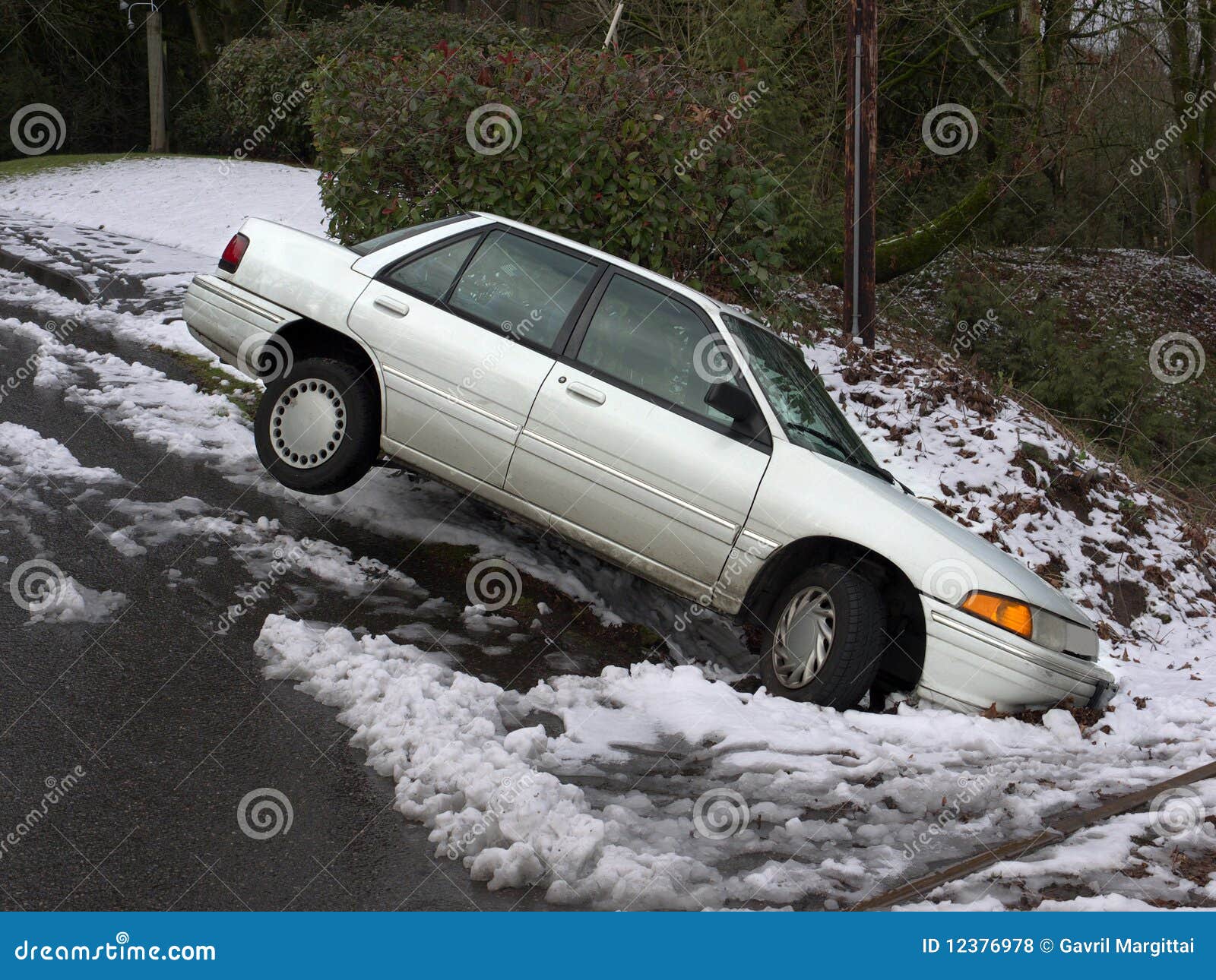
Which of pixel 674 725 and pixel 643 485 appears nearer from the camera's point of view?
pixel 674 725

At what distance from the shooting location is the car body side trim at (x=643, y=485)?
18.2 ft

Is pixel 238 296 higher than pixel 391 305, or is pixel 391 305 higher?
pixel 391 305

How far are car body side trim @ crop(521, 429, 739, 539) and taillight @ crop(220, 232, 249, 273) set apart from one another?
2134mm

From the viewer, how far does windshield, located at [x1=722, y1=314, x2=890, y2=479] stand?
5.79 metres

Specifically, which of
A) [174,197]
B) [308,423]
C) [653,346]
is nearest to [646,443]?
[653,346]

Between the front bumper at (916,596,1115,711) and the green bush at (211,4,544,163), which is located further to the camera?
the green bush at (211,4,544,163)

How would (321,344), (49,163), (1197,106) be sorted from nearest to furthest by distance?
(321,344) → (49,163) → (1197,106)

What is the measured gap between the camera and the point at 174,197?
53.1 ft

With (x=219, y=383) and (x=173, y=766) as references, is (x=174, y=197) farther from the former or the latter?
(x=173, y=766)

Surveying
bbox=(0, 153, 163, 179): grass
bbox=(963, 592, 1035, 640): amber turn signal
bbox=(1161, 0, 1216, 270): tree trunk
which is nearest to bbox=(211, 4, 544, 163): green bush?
bbox=(0, 153, 163, 179): grass

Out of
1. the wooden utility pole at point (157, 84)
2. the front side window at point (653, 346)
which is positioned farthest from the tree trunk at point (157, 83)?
the front side window at point (653, 346)

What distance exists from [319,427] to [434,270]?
1.00 metres

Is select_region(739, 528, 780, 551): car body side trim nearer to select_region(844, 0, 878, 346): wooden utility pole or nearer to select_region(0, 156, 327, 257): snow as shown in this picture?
select_region(844, 0, 878, 346): wooden utility pole

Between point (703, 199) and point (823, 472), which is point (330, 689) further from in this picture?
point (703, 199)
